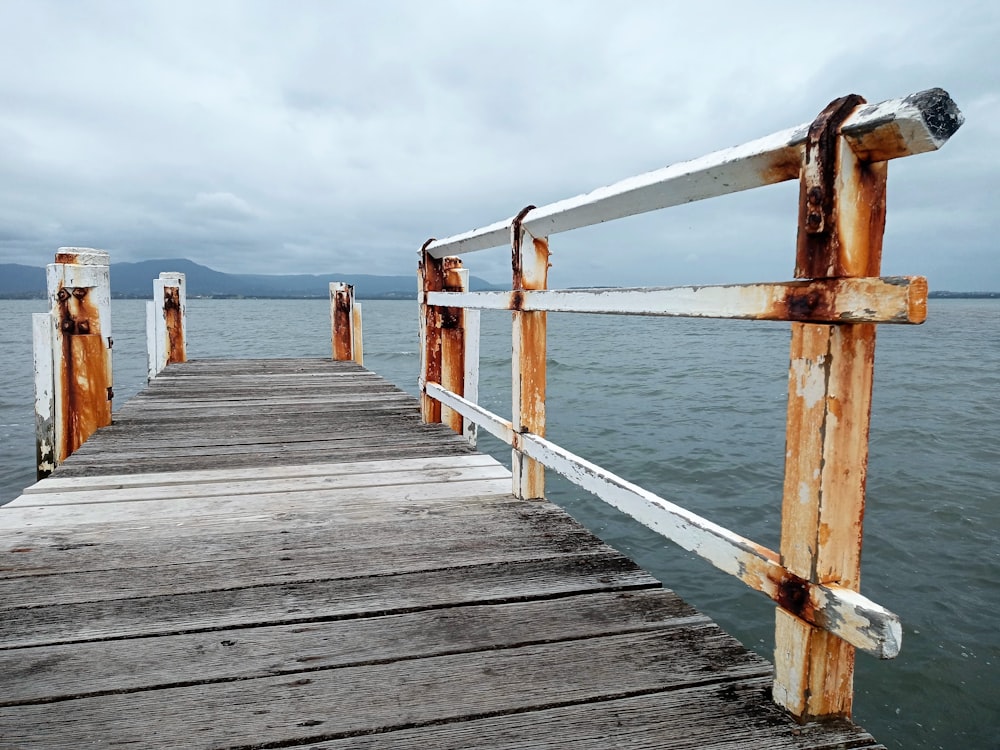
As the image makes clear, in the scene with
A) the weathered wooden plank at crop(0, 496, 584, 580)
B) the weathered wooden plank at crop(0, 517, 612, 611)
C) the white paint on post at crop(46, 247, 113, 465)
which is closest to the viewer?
the weathered wooden plank at crop(0, 517, 612, 611)

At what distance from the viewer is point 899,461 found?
30.7 ft

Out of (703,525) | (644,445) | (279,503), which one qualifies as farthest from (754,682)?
(644,445)

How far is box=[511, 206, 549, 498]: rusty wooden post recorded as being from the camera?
104 inches

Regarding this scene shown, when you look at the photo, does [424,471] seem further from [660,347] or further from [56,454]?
[660,347]

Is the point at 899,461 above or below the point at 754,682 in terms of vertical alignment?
below

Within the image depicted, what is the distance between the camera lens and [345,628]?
177 cm

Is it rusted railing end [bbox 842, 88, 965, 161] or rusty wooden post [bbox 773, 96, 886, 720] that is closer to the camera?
rusted railing end [bbox 842, 88, 965, 161]

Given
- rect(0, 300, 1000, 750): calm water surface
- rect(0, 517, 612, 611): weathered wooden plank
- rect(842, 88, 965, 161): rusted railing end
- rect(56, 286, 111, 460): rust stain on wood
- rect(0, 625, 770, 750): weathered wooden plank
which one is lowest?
rect(0, 300, 1000, 750): calm water surface

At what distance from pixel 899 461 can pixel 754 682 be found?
937cm

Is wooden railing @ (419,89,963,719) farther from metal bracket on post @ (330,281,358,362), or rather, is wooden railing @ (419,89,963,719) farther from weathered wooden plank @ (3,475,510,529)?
metal bracket on post @ (330,281,358,362)

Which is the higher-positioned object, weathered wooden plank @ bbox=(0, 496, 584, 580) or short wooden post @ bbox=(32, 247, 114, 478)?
short wooden post @ bbox=(32, 247, 114, 478)

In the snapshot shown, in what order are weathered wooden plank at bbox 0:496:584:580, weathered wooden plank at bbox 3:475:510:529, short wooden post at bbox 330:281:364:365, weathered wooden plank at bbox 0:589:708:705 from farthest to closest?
short wooden post at bbox 330:281:364:365 < weathered wooden plank at bbox 3:475:510:529 < weathered wooden plank at bbox 0:496:584:580 < weathered wooden plank at bbox 0:589:708:705

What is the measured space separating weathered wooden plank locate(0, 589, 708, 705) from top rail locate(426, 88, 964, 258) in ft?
3.77

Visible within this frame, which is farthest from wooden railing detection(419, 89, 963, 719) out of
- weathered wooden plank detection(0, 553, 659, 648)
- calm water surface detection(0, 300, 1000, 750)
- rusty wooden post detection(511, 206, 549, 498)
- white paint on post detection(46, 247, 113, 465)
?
white paint on post detection(46, 247, 113, 465)
